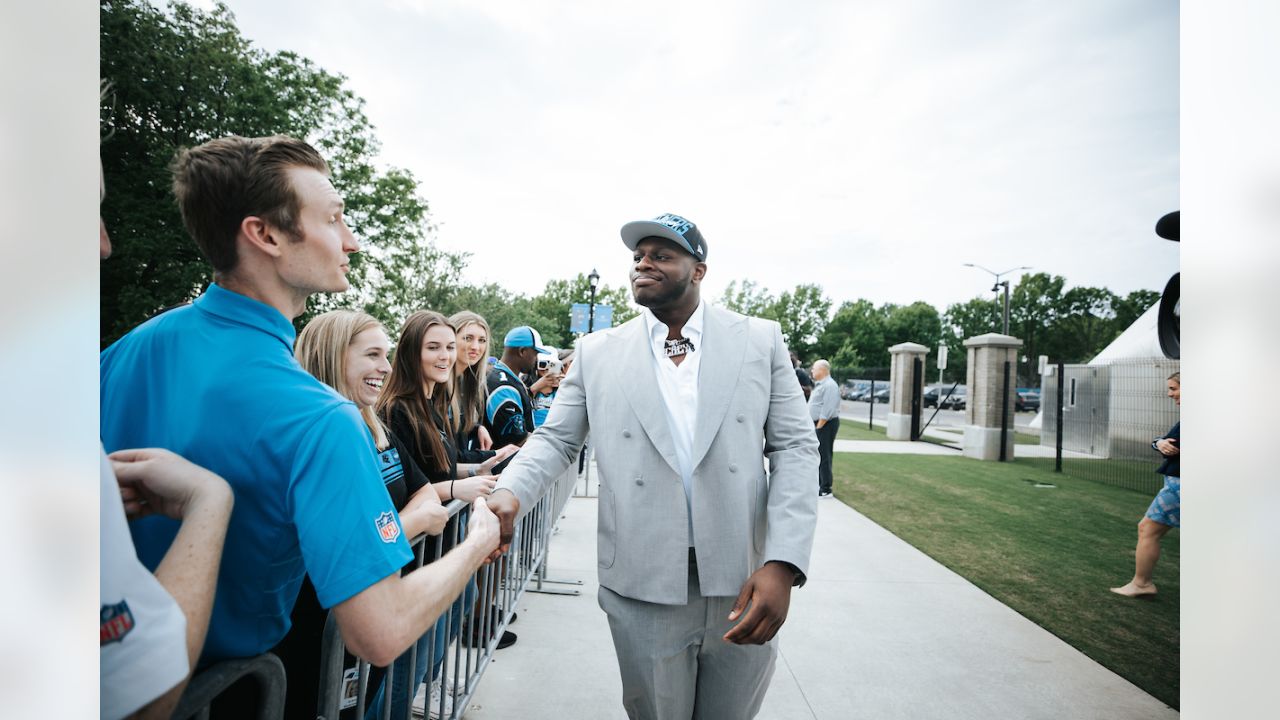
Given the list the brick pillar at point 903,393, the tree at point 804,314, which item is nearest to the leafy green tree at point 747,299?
the tree at point 804,314

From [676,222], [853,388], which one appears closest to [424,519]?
[676,222]

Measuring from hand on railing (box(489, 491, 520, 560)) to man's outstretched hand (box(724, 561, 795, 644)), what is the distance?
2.51 ft

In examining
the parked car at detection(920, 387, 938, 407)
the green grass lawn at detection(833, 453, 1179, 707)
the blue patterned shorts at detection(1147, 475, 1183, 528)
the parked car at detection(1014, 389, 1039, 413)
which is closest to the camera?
the green grass lawn at detection(833, 453, 1179, 707)

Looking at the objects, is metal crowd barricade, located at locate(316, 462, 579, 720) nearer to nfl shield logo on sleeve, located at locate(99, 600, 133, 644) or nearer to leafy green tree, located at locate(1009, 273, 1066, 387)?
nfl shield logo on sleeve, located at locate(99, 600, 133, 644)

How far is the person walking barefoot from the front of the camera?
4.75 m

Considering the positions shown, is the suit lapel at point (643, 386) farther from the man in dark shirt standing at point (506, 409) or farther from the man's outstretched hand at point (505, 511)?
the man in dark shirt standing at point (506, 409)

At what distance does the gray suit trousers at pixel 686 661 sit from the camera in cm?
203

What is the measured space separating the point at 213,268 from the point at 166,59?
33 centimetres

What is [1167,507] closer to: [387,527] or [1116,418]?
[387,527]

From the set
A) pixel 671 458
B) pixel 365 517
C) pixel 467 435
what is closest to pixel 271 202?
pixel 365 517

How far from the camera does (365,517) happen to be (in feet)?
3.15

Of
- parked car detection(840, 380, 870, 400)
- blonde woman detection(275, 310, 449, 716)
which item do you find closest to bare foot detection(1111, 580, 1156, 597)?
blonde woman detection(275, 310, 449, 716)

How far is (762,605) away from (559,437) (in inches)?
39.8
